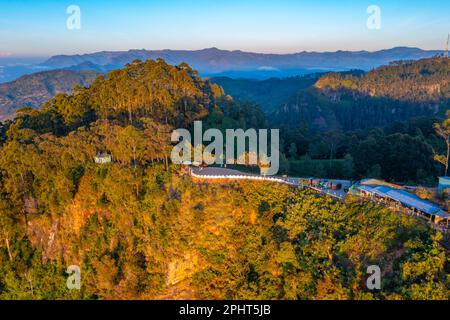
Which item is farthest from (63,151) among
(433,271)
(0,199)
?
(433,271)

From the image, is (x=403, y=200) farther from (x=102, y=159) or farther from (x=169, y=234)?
(x=102, y=159)

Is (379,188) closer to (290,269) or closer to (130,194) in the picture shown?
(290,269)

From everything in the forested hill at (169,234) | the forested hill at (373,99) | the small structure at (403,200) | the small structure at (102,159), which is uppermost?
the forested hill at (373,99)

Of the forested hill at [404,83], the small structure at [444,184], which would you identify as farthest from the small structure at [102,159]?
the forested hill at [404,83]

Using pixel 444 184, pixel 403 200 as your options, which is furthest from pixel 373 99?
pixel 403 200

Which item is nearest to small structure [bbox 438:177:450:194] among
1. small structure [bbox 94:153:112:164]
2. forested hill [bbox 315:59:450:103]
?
small structure [bbox 94:153:112:164]

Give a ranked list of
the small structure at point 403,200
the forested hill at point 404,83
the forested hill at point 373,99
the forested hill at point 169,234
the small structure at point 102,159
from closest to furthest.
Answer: the forested hill at point 169,234 < the small structure at point 403,200 < the small structure at point 102,159 < the forested hill at point 373,99 < the forested hill at point 404,83

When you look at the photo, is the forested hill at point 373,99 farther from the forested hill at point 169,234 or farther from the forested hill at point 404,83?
the forested hill at point 169,234

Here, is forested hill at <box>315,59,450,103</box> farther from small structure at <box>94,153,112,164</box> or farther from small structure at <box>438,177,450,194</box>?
small structure at <box>94,153,112,164</box>
